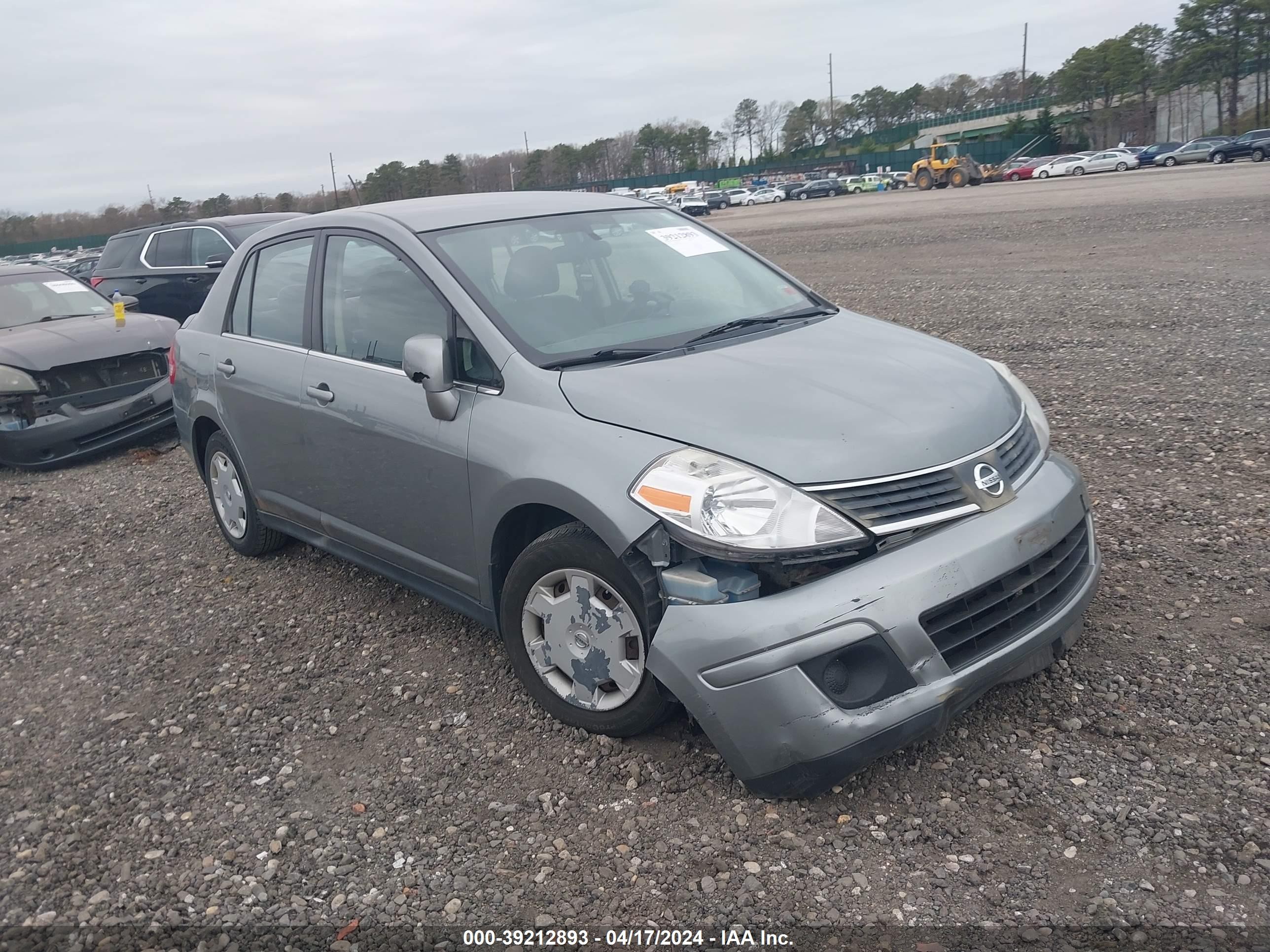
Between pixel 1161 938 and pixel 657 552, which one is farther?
pixel 657 552

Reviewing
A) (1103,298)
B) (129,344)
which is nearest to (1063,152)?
(1103,298)

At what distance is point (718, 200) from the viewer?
6744 cm

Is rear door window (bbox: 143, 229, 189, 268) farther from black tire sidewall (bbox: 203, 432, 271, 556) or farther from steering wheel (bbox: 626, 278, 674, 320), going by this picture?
steering wheel (bbox: 626, 278, 674, 320)

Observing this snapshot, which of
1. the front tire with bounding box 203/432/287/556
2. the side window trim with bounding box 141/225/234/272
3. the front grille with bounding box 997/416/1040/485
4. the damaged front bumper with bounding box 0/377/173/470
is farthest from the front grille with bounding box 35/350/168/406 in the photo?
the front grille with bounding box 997/416/1040/485

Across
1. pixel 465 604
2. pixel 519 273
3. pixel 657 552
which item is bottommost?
pixel 465 604

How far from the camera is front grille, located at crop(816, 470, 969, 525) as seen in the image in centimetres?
279

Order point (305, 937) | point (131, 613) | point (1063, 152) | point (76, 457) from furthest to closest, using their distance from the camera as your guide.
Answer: point (1063, 152), point (76, 457), point (131, 613), point (305, 937)

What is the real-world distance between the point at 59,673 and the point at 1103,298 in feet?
34.1

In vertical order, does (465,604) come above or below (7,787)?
above

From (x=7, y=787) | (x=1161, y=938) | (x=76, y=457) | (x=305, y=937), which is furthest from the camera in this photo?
(x=76, y=457)

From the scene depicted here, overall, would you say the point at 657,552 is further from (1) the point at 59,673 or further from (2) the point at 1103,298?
(2) the point at 1103,298

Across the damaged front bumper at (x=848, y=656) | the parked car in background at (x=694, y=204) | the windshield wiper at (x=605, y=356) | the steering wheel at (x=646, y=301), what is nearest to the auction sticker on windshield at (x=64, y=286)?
the steering wheel at (x=646, y=301)

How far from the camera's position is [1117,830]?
2686 millimetres

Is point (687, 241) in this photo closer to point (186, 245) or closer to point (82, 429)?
point (82, 429)
